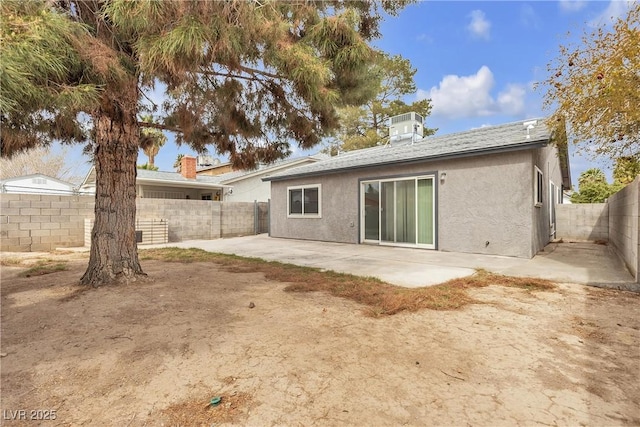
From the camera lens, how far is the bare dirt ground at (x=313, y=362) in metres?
1.88

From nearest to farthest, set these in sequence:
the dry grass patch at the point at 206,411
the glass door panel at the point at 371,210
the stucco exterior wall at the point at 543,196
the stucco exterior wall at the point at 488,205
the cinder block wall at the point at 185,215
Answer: the dry grass patch at the point at 206,411, the stucco exterior wall at the point at 488,205, the stucco exterior wall at the point at 543,196, the glass door panel at the point at 371,210, the cinder block wall at the point at 185,215

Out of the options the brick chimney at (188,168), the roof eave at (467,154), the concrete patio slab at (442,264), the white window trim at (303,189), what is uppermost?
the brick chimney at (188,168)

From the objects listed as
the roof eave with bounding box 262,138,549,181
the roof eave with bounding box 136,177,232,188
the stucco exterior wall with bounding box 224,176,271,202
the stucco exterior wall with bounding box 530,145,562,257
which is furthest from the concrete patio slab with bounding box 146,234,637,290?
the stucco exterior wall with bounding box 224,176,271,202

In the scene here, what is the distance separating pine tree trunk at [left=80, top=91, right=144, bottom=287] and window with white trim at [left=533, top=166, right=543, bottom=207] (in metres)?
8.46

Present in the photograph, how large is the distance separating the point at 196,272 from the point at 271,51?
4329 mm

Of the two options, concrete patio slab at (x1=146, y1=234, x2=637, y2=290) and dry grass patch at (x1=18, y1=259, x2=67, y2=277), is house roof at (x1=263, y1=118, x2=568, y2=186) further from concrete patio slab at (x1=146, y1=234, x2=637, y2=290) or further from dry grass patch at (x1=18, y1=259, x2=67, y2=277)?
dry grass patch at (x1=18, y1=259, x2=67, y2=277)

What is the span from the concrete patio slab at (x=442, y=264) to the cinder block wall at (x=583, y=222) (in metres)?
4.23

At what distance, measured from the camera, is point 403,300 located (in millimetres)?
3998

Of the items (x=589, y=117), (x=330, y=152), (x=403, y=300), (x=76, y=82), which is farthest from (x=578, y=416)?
(x=330, y=152)

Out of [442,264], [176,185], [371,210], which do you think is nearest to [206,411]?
[442,264]

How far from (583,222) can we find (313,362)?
13836 millimetres

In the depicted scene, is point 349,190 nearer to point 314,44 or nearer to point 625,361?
point 314,44

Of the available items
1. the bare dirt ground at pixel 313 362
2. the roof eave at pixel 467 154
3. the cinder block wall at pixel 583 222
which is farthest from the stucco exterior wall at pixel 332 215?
the cinder block wall at pixel 583 222

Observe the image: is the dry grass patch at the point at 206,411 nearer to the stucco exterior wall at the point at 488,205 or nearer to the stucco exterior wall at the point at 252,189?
the stucco exterior wall at the point at 488,205
